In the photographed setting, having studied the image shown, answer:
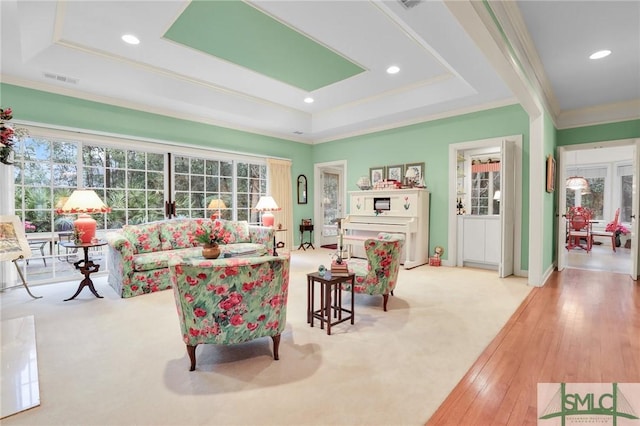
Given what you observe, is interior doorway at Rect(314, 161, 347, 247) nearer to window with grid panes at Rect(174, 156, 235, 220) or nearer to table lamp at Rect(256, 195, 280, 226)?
table lamp at Rect(256, 195, 280, 226)

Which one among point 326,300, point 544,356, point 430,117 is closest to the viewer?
point 544,356

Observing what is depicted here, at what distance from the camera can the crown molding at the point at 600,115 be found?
4.81 m

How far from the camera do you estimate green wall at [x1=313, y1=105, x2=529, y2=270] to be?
191 inches

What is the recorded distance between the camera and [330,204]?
8430 millimetres

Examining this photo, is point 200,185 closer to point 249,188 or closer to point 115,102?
point 249,188

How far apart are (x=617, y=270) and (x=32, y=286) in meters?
8.89

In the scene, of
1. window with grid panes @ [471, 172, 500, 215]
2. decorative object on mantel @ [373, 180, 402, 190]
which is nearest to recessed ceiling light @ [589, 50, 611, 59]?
window with grid panes @ [471, 172, 500, 215]

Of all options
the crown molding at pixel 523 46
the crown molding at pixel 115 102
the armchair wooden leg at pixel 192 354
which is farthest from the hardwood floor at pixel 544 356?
the crown molding at pixel 115 102

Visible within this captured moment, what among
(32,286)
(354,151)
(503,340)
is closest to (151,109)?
(32,286)

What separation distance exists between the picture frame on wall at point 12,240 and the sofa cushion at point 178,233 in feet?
4.78

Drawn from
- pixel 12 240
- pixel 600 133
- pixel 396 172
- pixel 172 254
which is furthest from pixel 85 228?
pixel 600 133

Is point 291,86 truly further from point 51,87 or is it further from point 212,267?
point 212,267

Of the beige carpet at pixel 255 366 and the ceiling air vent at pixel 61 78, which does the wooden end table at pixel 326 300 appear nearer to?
the beige carpet at pixel 255 366

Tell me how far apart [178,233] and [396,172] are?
4094 mm
